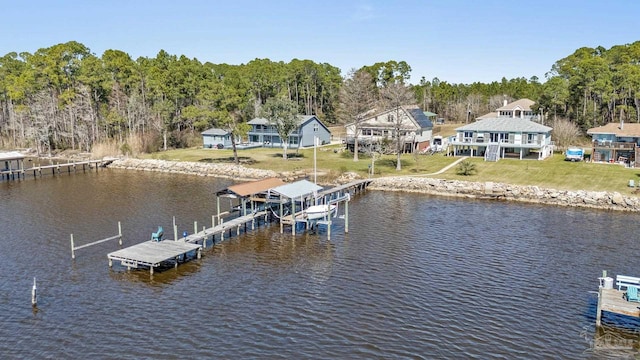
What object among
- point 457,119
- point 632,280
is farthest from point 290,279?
point 457,119

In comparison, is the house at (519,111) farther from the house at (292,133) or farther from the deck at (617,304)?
the deck at (617,304)

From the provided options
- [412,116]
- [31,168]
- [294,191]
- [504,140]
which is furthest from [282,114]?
[31,168]

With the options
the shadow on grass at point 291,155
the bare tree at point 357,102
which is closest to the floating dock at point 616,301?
the bare tree at point 357,102

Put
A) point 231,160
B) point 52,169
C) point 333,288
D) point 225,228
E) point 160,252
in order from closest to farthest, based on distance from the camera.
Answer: point 333,288, point 160,252, point 225,228, point 52,169, point 231,160

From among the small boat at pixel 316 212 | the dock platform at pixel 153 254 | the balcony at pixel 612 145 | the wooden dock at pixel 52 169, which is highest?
the balcony at pixel 612 145

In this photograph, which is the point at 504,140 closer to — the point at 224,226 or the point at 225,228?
the point at 224,226

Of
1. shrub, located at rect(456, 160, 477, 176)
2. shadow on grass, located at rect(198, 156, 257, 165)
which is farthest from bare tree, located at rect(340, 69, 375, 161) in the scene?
shrub, located at rect(456, 160, 477, 176)
